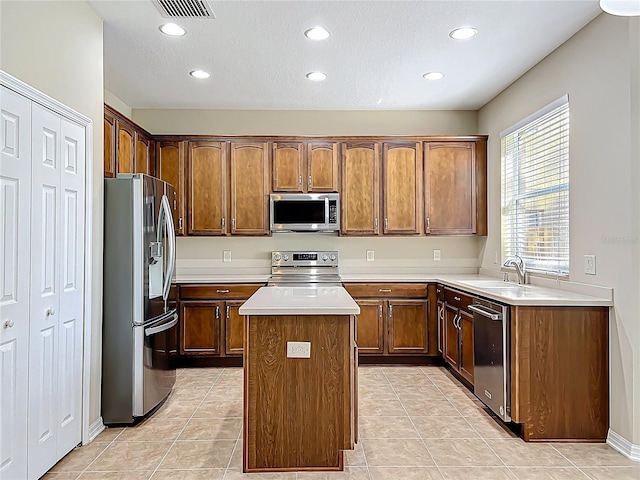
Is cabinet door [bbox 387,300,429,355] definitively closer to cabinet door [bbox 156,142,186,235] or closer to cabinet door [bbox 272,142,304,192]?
cabinet door [bbox 272,142,304,192]

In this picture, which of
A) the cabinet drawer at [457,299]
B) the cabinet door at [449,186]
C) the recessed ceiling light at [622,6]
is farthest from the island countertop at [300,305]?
the cabinet door at [449,186]

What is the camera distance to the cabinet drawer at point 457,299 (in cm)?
376

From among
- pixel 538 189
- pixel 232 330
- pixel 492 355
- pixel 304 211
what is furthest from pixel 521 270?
pixel 232 330

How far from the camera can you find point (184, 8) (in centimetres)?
283

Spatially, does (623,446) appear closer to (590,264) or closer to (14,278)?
(590,264)

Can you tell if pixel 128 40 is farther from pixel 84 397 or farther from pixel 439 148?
pixel 439 148

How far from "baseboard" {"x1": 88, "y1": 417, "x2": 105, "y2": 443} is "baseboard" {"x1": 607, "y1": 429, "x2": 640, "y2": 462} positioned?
10.5 feet

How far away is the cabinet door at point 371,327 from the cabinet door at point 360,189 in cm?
79

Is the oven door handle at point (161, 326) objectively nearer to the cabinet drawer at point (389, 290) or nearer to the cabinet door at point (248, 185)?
the cabinet door at point (248, 185)

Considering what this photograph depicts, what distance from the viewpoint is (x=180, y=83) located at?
4.25 m

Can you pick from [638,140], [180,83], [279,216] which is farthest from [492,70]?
[180,83]

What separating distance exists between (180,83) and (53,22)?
1.75 metres

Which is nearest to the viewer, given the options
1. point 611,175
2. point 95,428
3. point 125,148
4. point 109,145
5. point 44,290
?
point 44,290

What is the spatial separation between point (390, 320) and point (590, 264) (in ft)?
6.65
